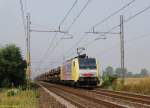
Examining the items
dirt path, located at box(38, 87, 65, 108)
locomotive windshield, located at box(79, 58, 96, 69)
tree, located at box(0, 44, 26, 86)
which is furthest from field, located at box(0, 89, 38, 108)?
tree, located at box(0, 44, 26, 86)

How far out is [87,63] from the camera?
42281mm

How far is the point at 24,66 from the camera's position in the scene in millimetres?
56375

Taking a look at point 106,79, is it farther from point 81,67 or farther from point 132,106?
point 132,106

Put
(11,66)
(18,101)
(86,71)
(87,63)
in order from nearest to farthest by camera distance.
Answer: (18,101)
(86,71)
(87,63)
(11,66)

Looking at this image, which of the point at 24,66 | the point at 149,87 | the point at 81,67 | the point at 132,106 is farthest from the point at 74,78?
the point at 132,106

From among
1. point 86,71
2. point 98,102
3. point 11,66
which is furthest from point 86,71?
point 98,102

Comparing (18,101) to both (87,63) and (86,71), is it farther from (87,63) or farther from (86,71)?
(87,63)

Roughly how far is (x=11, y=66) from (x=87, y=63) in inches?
579

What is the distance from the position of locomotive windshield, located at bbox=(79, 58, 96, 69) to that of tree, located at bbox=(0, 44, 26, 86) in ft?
46.4

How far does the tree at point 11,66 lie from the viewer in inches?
2120

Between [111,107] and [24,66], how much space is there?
123 ft

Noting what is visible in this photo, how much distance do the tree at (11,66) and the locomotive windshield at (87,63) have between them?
14.2 meters

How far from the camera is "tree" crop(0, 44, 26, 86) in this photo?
5384 centimetres

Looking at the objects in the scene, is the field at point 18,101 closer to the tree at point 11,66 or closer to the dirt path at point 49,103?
the dirt path at point 49,103
